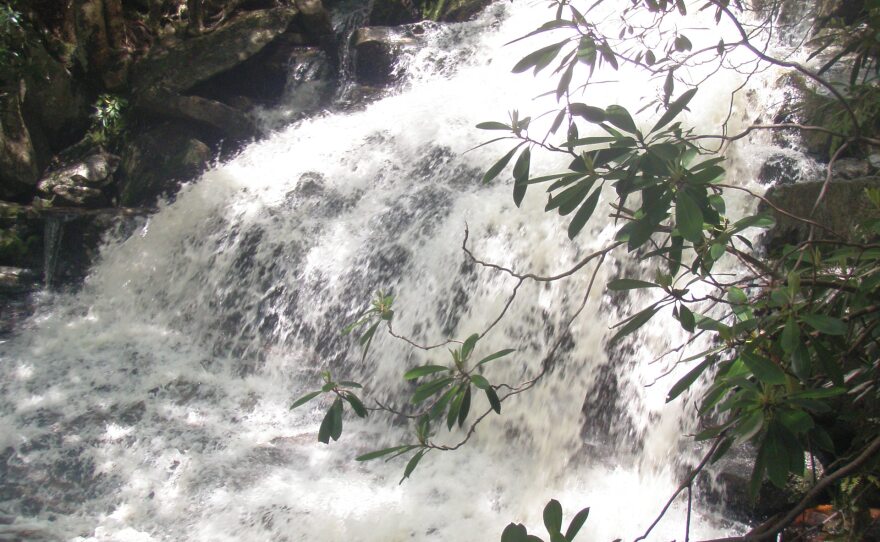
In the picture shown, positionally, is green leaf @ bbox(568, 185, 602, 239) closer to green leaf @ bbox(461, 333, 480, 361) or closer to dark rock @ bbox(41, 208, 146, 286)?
green leaf @ bbox(461, 333, 480, 361)

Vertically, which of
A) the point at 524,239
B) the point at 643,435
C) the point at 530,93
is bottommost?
the point at 643,435

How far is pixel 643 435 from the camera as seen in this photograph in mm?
4078

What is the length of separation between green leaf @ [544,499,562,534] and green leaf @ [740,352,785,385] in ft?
1.62

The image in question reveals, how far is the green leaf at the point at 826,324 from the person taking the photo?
1549 mm

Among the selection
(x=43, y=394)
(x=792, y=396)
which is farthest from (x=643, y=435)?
(x=43, y=394)

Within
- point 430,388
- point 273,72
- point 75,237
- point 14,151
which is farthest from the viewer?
point 273,72

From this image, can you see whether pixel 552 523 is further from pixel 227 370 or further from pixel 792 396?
pixel 227 370

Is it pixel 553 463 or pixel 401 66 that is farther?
pixel 401 66

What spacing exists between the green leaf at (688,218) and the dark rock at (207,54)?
310 inches

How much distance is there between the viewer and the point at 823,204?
3.88 meters

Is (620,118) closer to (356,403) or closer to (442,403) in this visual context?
(442,403)

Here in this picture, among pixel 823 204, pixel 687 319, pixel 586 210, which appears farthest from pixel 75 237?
pixel 687 319

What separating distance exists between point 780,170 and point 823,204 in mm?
1123

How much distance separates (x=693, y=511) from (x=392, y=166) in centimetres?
451
